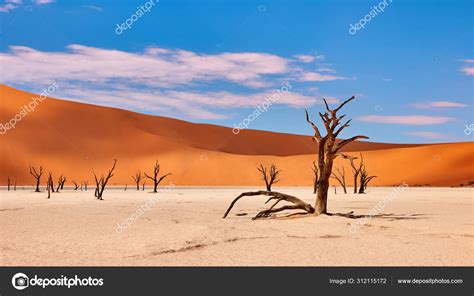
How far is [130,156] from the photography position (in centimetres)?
8212

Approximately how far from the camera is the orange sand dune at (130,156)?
7188 centimetres

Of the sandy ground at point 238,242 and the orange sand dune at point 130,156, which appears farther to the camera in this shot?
the orange sand dune at point 130,156

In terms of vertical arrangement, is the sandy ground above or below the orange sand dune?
below

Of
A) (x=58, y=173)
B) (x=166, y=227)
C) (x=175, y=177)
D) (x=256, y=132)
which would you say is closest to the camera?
(x=166, y=227)

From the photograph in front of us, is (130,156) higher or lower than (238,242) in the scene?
higher

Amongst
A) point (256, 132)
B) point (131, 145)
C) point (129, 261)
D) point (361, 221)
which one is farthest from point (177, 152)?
point (129, 261)

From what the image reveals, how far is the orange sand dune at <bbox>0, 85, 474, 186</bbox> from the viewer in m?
71.9

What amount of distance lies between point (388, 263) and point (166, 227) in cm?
636

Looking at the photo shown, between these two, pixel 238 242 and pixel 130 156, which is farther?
pixel 130 156

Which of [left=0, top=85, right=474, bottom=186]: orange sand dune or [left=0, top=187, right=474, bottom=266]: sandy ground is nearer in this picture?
[left=0, top=187, right=474, bottom=266]: sandy ground

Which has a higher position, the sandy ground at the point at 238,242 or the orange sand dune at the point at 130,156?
the orange sand dune at the point at 130,156

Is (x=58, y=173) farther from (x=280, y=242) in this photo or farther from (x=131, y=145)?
(x=280, y=242)
